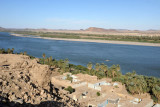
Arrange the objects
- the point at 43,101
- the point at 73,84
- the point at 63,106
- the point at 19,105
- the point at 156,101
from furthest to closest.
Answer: the point at 73,84, the point at 156,101, the point at 63,106, the point at 43,101, the point at 19,105

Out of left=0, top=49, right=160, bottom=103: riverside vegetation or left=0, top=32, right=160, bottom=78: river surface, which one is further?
left=0, top=32, right=160, bottom=78: river surface

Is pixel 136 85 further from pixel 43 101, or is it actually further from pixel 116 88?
pixel 43 101

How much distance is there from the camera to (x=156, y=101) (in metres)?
15.5

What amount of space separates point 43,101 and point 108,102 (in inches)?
282

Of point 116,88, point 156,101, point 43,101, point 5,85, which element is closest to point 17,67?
point 5,85

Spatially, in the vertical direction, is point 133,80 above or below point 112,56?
above

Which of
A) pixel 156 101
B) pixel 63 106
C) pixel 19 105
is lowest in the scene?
pixel 156 101

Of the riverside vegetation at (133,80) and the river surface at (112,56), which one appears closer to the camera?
the riverside vegetation at (133,80)

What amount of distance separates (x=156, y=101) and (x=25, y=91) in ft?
39.5

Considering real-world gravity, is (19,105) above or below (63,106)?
above

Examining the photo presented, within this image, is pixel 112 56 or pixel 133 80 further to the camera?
pixel 112 56

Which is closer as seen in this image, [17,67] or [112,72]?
[17,67]

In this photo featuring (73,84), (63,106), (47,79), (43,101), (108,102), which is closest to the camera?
(43,101)

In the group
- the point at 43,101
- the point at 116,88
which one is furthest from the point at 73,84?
the point at 43,101
